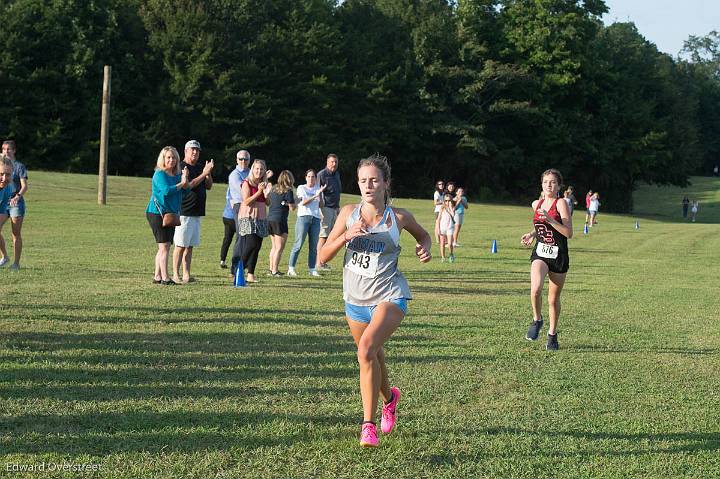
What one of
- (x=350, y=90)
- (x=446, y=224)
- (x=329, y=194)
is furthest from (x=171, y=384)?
(x=350, y=90)

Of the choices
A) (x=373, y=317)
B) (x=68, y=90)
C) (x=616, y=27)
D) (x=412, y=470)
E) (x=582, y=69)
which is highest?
(x=616, y=27)

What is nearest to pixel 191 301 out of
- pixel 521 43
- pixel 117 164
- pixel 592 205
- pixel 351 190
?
pixel 592 205

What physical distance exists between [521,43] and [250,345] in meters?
65.1

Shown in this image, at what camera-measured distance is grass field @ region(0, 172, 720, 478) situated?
536cm

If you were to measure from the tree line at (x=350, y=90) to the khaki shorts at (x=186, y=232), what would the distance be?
45.2m

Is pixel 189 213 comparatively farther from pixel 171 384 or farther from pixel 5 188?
pixel 171 384

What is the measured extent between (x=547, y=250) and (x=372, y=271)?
4.24 meters

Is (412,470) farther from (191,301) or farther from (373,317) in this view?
(191,301)

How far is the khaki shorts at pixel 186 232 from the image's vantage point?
520 inches

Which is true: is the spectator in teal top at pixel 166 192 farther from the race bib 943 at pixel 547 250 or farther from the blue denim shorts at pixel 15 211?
the race bib 943 at pixel 547 250

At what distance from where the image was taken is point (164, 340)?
28.6 feet

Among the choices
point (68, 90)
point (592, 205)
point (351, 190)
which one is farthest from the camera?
point (351, 190)

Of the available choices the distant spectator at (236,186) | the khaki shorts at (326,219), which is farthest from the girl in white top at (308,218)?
the distant spectator at (236,186)

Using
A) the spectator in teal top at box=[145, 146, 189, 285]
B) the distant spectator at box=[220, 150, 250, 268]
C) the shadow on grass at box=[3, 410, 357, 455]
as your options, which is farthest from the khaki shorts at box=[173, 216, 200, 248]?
the shadow on grass at box=[3, 410, 357, 455]
